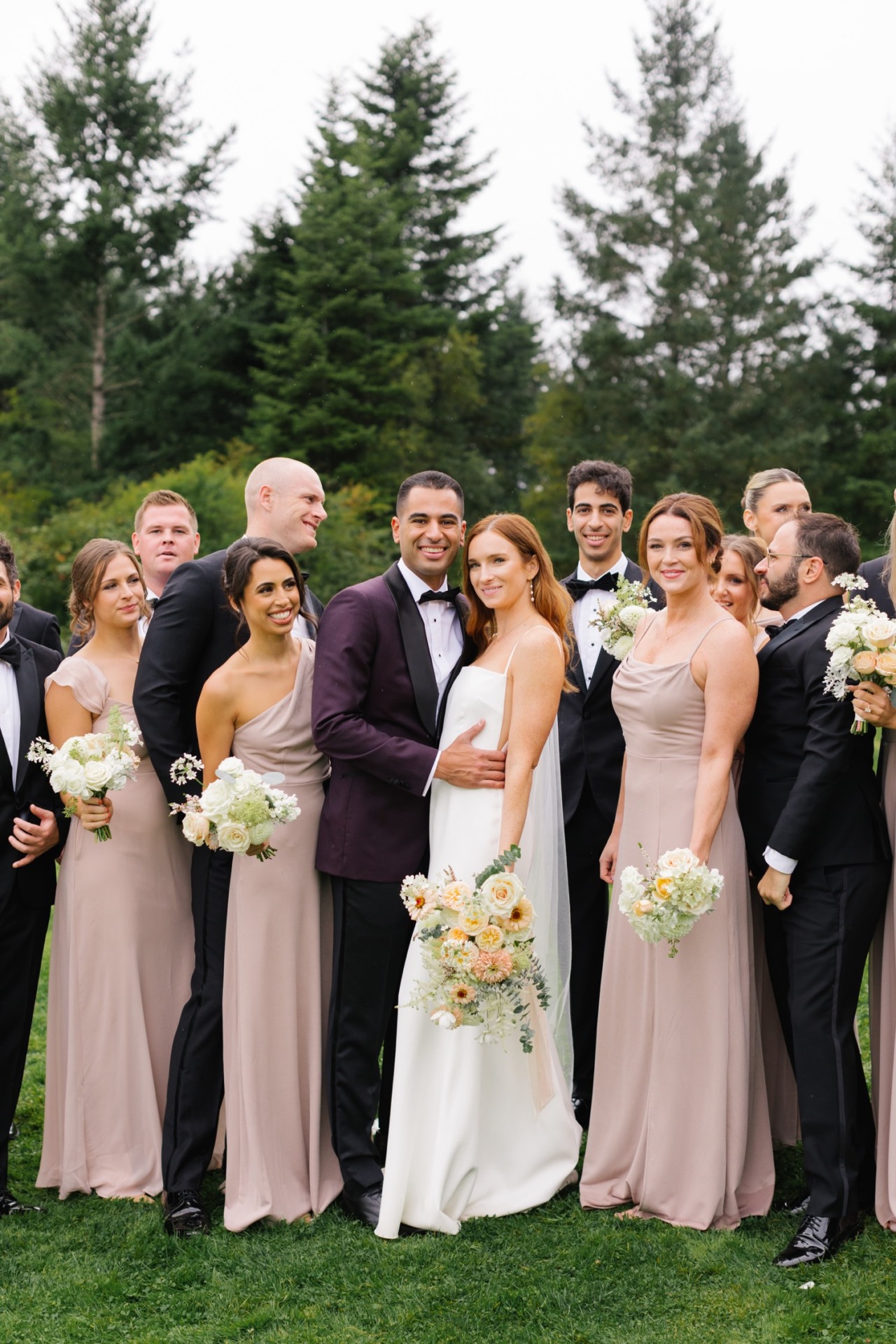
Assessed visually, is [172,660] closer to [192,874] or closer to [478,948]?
[192,874]

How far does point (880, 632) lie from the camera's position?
4.56 meters

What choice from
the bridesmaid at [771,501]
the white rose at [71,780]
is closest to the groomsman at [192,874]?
the white rose at [71,780]

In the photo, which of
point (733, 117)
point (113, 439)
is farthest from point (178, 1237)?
point (733, 117)

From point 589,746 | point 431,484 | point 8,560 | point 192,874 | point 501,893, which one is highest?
point 431,484

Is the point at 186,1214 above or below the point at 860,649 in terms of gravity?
below

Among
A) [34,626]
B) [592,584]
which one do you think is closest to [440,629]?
[592,584]

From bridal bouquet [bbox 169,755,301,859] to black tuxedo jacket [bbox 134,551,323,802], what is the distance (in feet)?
1.69

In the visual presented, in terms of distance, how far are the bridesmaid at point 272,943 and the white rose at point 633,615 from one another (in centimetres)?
140

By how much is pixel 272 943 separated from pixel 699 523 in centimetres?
237

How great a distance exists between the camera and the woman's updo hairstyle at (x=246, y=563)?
531 cm

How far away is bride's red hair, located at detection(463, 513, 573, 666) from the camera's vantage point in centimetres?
536

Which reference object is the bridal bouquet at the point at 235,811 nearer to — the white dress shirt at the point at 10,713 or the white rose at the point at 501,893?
the white rose at the point at 501,893

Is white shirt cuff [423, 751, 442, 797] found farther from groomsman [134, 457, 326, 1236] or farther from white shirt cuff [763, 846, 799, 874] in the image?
white shirt cuff [763, 846, 799, 874]

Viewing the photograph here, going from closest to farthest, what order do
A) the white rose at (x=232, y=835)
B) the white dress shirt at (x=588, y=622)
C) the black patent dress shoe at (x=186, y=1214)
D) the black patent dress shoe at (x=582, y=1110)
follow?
the white rose at (x=232, y=835) < the black patent dress shoe at (x=186, y=1214) < the black patent dress shoe at (x=582, y=1110) < the white dress shirt at (x=588, y=622)
